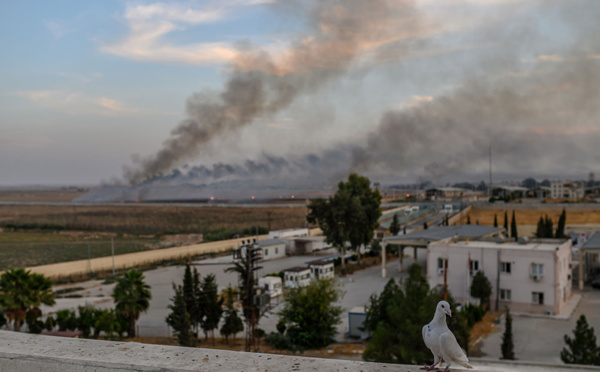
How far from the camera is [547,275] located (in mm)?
22953

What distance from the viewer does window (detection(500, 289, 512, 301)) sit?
23719 millimetres

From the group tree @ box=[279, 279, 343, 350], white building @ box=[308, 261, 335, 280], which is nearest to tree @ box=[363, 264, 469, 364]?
tree @ box=[279, 279, 343, 350]

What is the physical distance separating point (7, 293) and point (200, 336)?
6976 millimetres

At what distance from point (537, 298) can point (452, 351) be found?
2287 cm

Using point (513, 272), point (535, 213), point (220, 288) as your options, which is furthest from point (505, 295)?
point (535, 213)

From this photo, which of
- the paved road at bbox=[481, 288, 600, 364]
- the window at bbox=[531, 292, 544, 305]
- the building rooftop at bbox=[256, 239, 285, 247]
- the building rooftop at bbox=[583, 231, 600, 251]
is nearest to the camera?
the paved road at bbox=[481, 288, 600, 364]

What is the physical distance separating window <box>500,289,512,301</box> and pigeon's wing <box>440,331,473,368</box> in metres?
22.9

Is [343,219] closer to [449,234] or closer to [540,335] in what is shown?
[449,234]

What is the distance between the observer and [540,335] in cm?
1973

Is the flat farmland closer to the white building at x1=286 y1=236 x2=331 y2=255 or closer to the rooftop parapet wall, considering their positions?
the white building at x1=286 y1=236 x2=331 y2=255

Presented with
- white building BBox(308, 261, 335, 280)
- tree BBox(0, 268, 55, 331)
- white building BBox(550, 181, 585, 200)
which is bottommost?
white building BBox(308, 261, 335, 280)

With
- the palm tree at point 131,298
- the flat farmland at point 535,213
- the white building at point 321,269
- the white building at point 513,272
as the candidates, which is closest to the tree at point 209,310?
the palm tree at point 131,298

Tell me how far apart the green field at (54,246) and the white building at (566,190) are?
103 m

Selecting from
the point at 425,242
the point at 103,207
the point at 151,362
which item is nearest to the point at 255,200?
the point at 103,207
